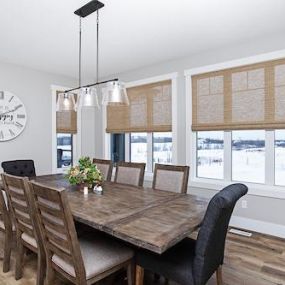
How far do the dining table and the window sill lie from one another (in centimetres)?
131

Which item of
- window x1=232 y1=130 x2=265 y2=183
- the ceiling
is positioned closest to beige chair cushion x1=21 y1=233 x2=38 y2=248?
the ceiling

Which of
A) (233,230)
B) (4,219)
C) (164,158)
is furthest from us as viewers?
(164,158)

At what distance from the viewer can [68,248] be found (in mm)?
1542

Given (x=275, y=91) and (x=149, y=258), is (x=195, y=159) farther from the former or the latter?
(x=149, y=258)

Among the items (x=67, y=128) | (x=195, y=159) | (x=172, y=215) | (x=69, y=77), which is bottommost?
(x=172, y=215)

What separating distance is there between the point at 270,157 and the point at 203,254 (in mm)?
2248

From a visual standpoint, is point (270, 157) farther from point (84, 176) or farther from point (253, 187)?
point (84, 176)

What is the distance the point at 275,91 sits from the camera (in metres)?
3.05

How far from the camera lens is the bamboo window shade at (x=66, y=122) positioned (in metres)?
4.79

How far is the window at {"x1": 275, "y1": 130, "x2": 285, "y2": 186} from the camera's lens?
3.17m

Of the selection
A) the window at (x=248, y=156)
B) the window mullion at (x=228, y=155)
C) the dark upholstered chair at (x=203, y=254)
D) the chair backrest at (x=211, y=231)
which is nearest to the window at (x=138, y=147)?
the window mullion at (x=228, y=155)

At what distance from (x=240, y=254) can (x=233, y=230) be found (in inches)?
27.2

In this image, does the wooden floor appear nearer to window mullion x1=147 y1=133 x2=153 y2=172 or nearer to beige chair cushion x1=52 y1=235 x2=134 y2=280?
beige chair cushion x1=52 y1=235 x2=134 y2=280

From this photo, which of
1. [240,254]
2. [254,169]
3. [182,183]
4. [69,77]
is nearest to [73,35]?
[69,77]
